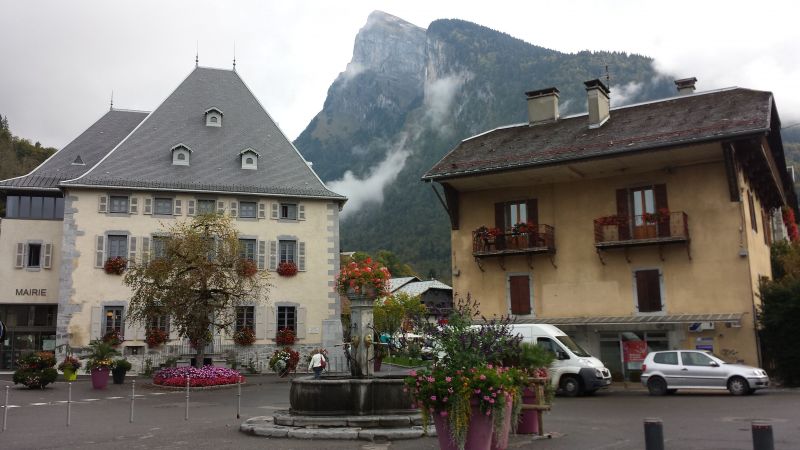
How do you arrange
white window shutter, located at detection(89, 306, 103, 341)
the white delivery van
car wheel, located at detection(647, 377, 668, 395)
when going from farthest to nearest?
white window shutter, located at detection(89, 306, 103, 341) < car wheel, located at detection(647, 377, 668, 395) < the white delivery van

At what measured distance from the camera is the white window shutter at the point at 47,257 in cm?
3341

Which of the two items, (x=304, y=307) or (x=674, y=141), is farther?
(x=304, y=307)

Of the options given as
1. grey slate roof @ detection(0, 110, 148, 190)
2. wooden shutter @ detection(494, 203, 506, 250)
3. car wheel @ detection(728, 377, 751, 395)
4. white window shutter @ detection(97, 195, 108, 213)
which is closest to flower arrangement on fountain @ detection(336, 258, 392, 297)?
car wheel @ detection(728, 377, 751, 395)

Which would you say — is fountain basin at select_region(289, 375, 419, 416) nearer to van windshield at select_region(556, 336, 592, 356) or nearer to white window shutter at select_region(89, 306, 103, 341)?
van windshield at select_region(556, 336, 592, 356)

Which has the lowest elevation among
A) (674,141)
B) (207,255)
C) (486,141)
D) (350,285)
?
(350,285)

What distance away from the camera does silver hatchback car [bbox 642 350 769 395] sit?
19.2 meters

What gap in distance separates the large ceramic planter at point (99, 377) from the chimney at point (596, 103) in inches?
772

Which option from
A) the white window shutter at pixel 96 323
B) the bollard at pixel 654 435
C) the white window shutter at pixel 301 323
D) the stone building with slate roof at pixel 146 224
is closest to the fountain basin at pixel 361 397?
the bollard at pixel 654 435

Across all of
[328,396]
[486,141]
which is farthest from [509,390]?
[486,141]

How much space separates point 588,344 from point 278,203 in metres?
16.8

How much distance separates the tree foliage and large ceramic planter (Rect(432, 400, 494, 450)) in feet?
54.7

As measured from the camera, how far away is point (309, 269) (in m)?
34.6

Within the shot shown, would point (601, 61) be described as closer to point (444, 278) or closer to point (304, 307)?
point (444, 278)

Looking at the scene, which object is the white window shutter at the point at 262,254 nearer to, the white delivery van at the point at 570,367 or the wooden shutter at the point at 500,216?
the wooden shutter at the point at 500,216
